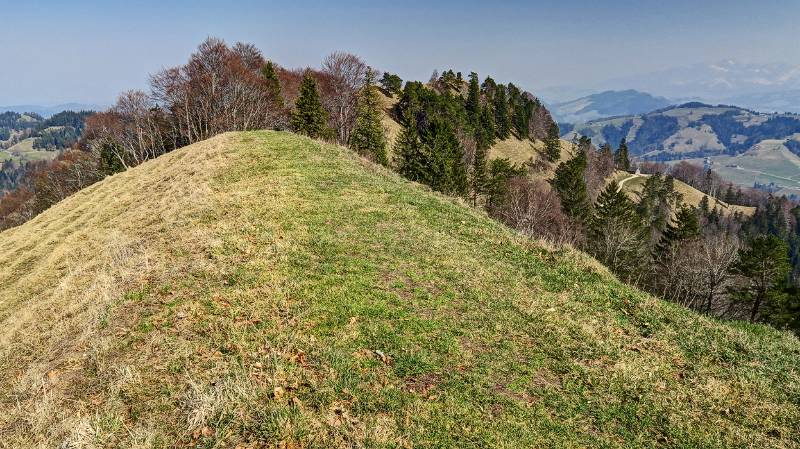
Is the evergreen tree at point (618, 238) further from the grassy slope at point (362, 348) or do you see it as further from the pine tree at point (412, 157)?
the grassy slope at point (362, 348)

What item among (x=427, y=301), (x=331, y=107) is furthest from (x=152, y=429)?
(x=331, y=107)

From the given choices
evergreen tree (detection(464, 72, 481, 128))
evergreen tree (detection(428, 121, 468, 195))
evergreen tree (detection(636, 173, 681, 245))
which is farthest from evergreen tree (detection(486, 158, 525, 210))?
evergreen tree (detection(636, 173, 681, 245))

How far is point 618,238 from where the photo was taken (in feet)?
178

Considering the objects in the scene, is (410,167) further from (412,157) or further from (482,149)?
(482,149)

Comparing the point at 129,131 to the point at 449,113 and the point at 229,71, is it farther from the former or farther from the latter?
the point at 449,113

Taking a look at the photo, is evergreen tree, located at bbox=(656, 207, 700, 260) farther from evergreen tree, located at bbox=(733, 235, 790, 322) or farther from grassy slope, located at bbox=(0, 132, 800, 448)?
grassy slope, located at bbox=(0, 132, 800, 448)

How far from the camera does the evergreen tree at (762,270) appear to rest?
43312 millimetres

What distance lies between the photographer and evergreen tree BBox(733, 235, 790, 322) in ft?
142

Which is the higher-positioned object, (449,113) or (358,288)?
(449,113)

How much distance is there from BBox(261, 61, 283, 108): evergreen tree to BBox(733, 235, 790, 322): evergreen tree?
61.2 metres

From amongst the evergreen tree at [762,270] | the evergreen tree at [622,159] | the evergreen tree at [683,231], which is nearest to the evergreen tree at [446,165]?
the evergreen tree at [683,231]

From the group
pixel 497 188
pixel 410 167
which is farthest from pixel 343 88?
pixel 497 188

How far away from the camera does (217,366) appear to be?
8.06 metres

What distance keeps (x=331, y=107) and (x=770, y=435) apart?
6671 centimetres
